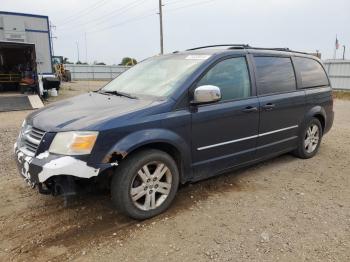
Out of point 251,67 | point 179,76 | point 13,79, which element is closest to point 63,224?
point 179,76

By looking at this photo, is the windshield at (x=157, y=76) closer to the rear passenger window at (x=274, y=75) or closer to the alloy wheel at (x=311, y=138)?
the rear passenger window at (x=274, y=75)

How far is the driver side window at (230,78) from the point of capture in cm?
387

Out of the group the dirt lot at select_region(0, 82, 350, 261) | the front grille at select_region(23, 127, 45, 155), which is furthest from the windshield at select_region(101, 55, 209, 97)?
the dirt lot at select_region(0, 82, 350, 261)

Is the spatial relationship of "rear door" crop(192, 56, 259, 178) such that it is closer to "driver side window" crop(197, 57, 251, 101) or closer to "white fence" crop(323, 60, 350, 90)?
"driver side window" crop(197, 57, 251, 101)

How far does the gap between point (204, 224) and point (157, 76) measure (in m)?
1.84

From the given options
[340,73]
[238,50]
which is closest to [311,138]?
[238,50]

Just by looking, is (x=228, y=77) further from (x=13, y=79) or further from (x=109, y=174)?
(x=13, y=79)

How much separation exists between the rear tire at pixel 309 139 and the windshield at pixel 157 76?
2.31 m

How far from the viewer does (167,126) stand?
341 cm

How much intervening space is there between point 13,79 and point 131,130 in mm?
15305

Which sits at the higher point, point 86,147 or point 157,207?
point 86,147

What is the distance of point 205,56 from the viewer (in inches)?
156

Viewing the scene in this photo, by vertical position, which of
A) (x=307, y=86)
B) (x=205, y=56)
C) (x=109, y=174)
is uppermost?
(x=205, y=56)

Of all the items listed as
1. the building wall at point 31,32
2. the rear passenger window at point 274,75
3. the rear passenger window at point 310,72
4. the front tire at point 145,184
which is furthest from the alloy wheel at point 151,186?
the building wall at point 31,32
